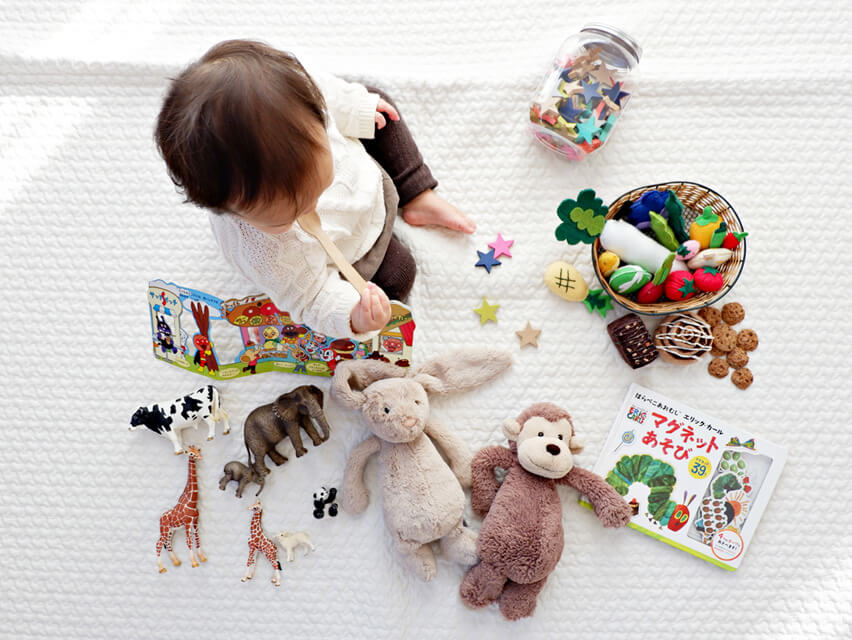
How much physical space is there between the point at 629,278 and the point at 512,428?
0.27 m

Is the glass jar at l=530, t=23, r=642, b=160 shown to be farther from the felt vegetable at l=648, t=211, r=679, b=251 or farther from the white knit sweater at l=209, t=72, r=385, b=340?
the white knit sweater at l=209, t=72, r=385, b=340

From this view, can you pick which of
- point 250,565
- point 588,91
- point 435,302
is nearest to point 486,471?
point 435,302

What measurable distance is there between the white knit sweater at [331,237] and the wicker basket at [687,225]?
346 mm

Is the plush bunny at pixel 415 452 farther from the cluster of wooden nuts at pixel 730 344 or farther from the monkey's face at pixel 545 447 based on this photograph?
the cluster of wooden nuts at pixel 730 344

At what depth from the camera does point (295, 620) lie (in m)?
0.96

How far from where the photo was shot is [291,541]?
94 cm

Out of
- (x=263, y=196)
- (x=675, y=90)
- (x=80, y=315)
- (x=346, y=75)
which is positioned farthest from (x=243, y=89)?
(x=675, y=90)

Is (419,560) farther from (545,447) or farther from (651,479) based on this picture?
(651,479)

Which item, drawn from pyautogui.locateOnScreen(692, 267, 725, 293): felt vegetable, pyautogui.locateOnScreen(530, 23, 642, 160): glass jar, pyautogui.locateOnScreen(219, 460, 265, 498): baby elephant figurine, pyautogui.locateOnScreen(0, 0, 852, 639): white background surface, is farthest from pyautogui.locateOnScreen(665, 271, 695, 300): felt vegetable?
pyautogui.locateOnScreen(219, 460, 265, 498): baby elephant figurine

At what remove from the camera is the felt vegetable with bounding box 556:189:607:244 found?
887 millimetres

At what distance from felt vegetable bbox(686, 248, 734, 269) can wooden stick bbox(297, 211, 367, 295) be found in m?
0.49

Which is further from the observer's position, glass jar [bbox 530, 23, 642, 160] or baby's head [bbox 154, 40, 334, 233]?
glass jar [bbox 530, 23, 642, 160]

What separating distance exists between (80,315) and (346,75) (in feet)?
1.84

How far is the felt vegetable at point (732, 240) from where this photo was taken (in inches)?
35.7
